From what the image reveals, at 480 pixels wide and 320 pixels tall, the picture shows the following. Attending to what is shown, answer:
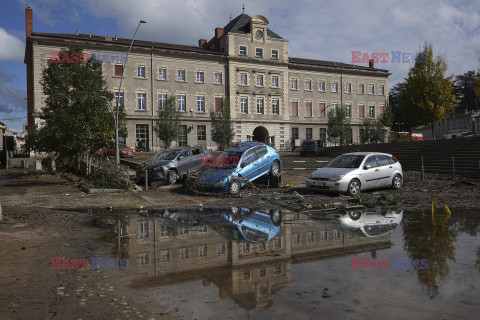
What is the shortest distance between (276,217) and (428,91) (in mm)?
31839

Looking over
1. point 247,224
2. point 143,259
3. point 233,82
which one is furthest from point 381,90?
point 143,259

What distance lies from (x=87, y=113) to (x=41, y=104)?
25.4 meters

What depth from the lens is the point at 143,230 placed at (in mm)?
7949

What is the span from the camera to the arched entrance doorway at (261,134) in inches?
2075

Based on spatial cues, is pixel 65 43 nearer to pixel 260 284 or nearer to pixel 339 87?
pixel 339 87

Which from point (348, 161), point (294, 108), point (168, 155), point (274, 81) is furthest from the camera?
point (294, 108)

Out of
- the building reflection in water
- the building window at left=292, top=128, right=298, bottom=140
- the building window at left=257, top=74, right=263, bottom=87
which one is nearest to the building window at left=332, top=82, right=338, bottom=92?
the building window at left=292, top=128, right=298, bottom=140

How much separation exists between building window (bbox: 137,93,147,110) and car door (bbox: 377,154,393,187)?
35596 mm

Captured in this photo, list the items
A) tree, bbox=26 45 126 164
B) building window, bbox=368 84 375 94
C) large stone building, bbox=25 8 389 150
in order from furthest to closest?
building window, bbox=368 84 375 94 < large stone building, bbox=25 8 389 150 < tree, bbox=26 45 126 164

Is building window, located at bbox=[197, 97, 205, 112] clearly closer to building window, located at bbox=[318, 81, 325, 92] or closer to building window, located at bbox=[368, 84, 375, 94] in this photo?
building window, located at bbox=[318, 81, 325, 92]

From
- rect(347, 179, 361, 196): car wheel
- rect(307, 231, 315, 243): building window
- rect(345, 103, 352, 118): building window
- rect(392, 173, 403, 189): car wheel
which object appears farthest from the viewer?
rect(345, 103, 352, 118): building window

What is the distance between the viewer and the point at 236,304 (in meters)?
4.04

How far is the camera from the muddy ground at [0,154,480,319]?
3.96m

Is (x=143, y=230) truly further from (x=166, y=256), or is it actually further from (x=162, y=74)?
(x=162, y=74)
